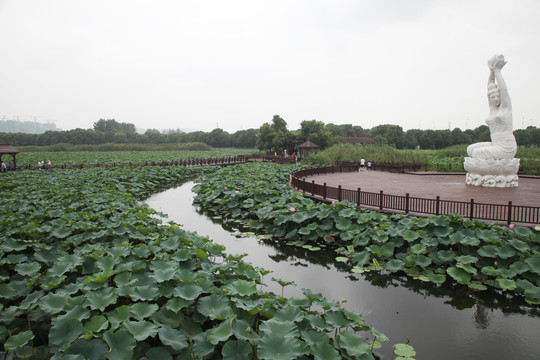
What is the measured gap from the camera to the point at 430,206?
9.55 m

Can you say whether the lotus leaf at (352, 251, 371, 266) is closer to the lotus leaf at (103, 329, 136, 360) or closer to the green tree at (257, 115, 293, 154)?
the lotus leaf at (103, 329, 136, 360)

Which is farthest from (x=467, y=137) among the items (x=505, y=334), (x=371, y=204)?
(x=505, y=334)

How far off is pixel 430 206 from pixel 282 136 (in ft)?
114

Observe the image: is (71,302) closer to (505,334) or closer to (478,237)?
(505,334)

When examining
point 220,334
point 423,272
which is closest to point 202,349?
point 220,334

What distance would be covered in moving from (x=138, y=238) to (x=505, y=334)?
6331 mm

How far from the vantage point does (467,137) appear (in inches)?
2749

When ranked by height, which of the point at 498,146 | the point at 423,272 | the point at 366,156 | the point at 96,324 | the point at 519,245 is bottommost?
the point at 423,272

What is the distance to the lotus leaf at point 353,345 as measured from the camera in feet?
10.8

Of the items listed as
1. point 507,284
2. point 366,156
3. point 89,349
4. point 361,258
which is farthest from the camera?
point 366,156

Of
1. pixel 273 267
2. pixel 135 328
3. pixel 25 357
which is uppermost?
pixel 135 328

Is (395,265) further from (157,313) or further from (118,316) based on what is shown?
(118,316)

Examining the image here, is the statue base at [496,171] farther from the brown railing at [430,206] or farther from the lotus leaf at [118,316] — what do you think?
the lotus leaf at [118,316]

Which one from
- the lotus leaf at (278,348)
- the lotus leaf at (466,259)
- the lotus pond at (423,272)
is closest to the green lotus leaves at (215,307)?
the lotus leaf at (278,348)
